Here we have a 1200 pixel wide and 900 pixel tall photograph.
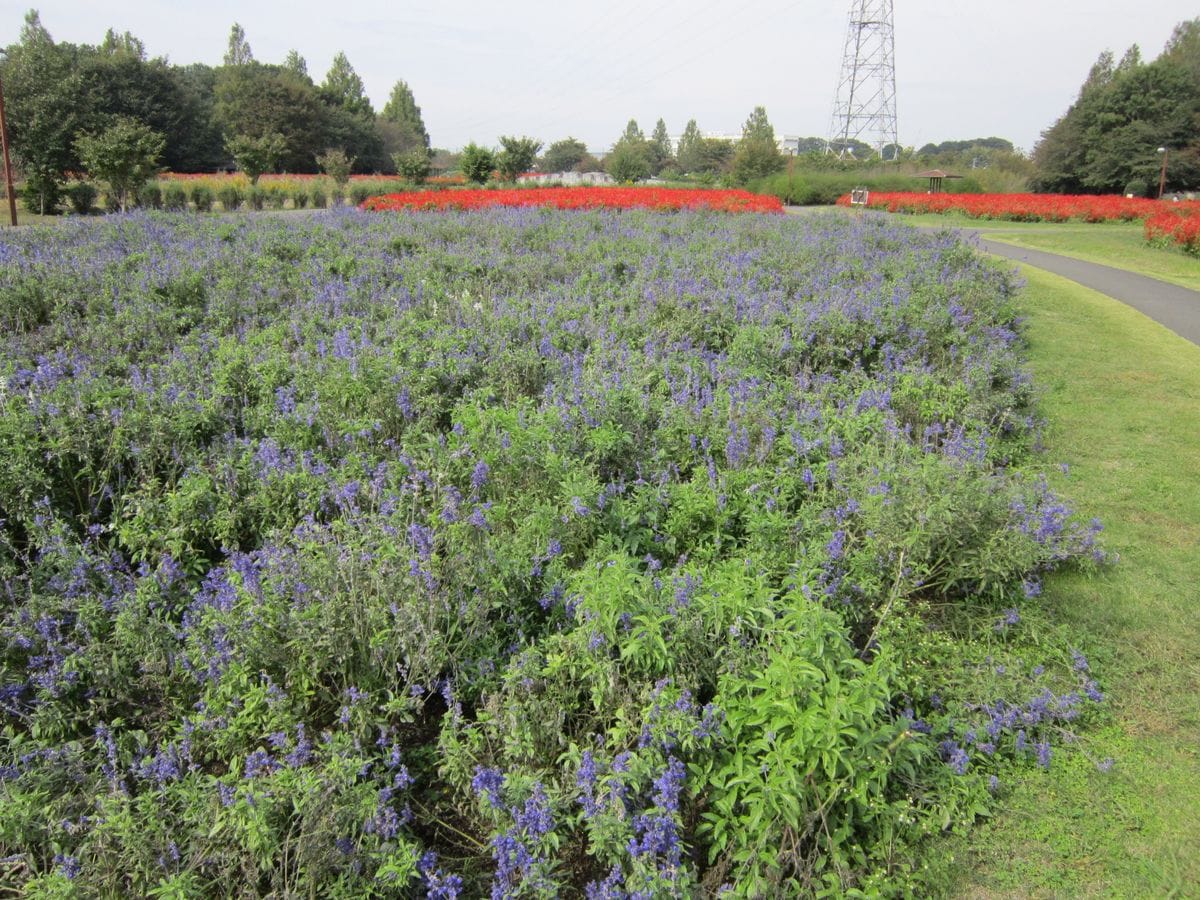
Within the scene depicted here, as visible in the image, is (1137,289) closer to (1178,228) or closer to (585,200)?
(1178,228)

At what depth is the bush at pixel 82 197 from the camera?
25.7 metres

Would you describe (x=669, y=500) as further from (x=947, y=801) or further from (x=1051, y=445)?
(x=1051, y=445)

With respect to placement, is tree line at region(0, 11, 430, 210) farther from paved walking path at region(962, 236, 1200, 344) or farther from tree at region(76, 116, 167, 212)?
paved walking path at region(962, 236, 1200, 344)

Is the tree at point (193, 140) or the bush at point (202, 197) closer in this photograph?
the bush at point (202, 197)

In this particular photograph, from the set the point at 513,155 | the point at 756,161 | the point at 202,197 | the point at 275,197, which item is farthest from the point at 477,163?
the point at 756,161

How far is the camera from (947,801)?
2.75m

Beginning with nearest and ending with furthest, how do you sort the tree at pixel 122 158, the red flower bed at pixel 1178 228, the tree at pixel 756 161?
the red flower bed at pixel 1178 228
the tree at pixel 122 158
the tree at pixel 756 161

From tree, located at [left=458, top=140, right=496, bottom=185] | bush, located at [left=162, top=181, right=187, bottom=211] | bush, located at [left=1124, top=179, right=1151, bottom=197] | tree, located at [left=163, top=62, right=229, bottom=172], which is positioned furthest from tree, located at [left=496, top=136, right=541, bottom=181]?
bush, located at [left=1124, top=179, right=1151, bottom=197]

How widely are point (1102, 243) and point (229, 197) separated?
95.2 ft

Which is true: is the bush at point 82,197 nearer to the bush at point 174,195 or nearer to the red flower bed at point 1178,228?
the bush at point 174,195

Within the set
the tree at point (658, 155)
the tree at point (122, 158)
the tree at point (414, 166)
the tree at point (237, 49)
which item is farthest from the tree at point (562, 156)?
the tree at point (122, 158)

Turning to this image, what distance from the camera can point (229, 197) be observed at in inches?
1072

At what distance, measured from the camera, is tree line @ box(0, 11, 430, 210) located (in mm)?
36406

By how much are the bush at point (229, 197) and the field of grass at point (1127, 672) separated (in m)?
27.6
